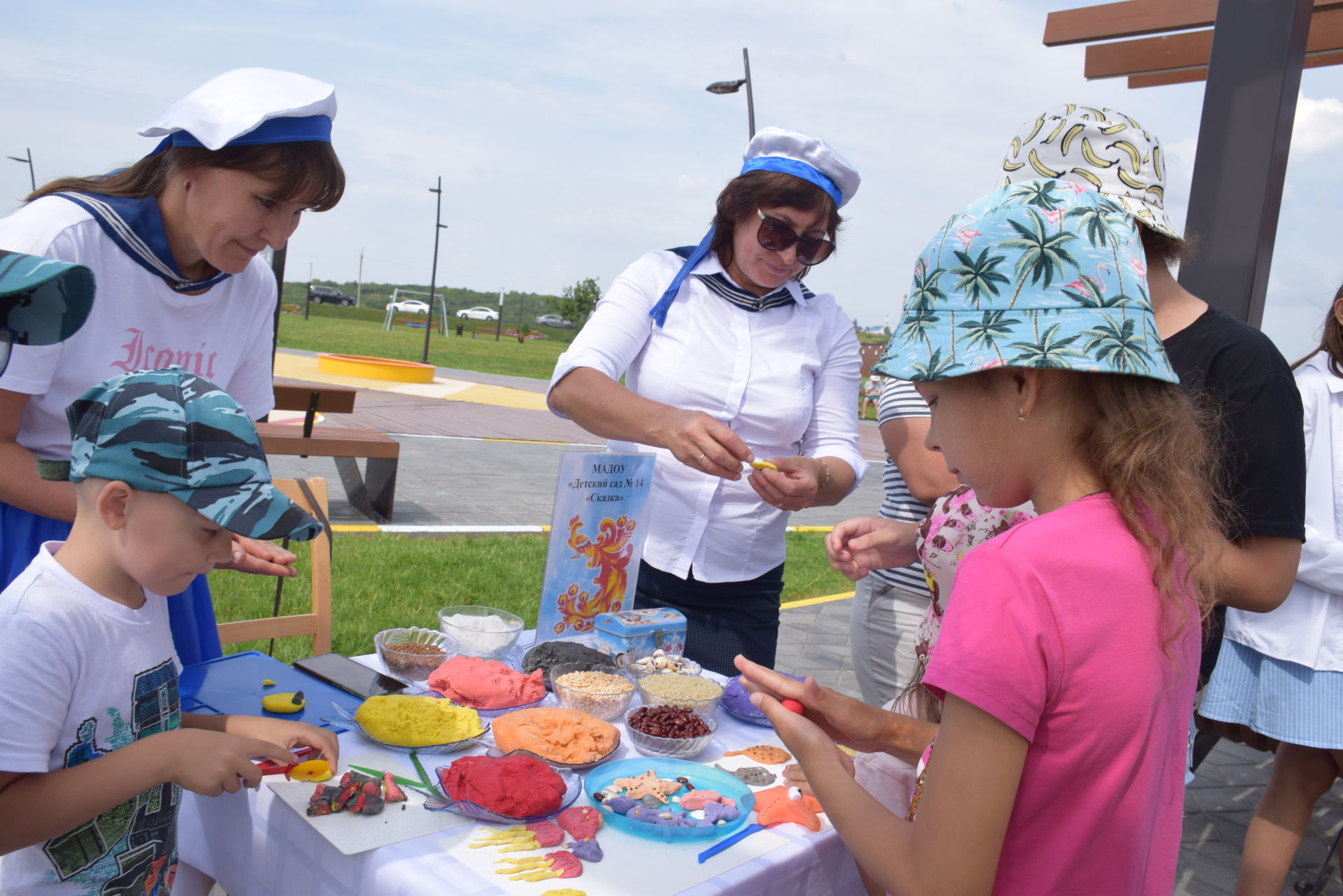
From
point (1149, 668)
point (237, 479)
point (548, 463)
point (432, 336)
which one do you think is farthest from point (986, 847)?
point (432, 336)

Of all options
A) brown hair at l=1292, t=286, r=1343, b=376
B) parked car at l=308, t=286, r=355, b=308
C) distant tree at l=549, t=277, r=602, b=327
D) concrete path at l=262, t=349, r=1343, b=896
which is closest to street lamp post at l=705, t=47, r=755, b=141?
concrete path at l=262, t=349, r=1343, b=896

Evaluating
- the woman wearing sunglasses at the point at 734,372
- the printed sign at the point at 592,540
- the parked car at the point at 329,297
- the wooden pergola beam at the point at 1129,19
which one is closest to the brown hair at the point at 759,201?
the woman wearing sunglasses at the point at 734,372

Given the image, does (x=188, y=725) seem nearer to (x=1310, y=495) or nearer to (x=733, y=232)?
(x=733, y=232)

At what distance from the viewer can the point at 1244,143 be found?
3020 mm

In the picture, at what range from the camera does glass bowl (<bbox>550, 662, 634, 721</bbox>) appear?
6.29ft

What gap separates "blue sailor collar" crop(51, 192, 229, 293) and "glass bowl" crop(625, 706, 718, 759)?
135cm

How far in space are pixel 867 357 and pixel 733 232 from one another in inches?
860

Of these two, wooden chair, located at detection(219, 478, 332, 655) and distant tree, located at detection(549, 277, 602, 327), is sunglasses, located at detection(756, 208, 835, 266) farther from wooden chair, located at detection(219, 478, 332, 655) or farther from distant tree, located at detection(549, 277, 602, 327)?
distant tree, located at detection(549, 277, 602, 327)

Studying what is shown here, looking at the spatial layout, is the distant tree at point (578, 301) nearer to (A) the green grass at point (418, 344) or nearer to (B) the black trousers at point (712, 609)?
(A) the green grass at point (418, 344)

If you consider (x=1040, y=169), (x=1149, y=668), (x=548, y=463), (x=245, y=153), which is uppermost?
(x=1040, y=169)

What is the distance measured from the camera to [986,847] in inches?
41.8

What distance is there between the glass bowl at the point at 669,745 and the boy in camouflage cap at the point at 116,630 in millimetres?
671

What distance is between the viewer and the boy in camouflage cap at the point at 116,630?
132 cm

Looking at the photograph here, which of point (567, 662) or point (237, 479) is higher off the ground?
point (237, 479)
